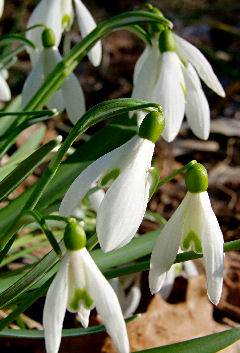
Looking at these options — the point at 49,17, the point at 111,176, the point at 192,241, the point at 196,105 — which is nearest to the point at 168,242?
the point at 192,241

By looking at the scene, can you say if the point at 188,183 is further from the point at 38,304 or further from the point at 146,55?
the point at 38,304

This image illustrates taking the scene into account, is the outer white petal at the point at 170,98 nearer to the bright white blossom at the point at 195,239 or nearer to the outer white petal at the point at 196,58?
the outer white petal at the point at 196,58

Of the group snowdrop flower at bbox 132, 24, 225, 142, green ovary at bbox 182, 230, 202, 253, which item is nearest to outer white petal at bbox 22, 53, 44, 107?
snowdrop flower at bbox 132, 24, 225, 142

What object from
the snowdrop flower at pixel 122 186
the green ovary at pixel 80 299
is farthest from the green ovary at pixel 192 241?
the green ovary at pixel 80 299

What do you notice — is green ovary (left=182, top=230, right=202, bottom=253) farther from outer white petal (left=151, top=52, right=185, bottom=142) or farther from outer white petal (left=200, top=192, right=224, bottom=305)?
outer white petal (left=151, top=52, right=185, bottom=142)

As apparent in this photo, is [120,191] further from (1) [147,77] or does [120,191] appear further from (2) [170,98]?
(1) [147,77]

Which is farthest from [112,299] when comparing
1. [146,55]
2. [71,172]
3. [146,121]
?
[146,55]
